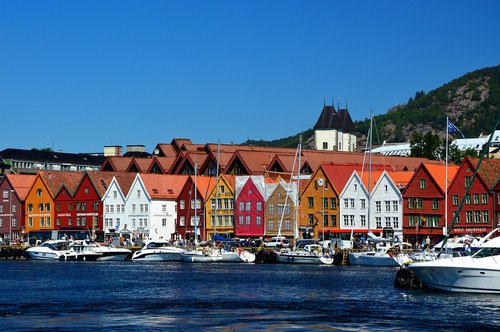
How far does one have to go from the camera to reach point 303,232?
143125mm

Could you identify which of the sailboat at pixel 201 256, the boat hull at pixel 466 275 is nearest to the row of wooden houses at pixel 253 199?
the sailboat at pixel 201 256

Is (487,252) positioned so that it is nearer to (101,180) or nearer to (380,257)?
(380,257)

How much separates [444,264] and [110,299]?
822 inches

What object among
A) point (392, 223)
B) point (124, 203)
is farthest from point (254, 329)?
point (124, 203)

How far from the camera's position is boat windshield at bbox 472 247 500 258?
6538 cm

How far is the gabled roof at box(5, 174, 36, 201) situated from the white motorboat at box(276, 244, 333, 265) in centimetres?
6617

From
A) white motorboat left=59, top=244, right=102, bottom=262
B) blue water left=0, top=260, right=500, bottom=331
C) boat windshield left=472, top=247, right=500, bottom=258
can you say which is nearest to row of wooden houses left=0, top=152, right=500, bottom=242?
white motorboat left=59, top=244, right=102, bottom=262

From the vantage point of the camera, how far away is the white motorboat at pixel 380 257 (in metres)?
110

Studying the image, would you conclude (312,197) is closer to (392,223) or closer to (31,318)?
(392,223)

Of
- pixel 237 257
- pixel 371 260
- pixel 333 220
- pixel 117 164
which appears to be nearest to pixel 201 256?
pixel 237 257

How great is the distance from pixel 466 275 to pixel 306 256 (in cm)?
5139

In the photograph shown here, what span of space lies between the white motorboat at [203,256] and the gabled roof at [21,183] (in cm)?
5655

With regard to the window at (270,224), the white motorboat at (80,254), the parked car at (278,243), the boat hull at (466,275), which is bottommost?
the boat hull at (466,275)

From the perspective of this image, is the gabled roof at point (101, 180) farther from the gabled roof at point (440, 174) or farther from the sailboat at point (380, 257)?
the sailboat at point (380, 257)
